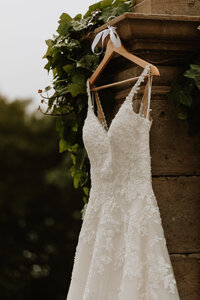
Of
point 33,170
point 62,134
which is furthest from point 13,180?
point 62,134

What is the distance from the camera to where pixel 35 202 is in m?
17.8

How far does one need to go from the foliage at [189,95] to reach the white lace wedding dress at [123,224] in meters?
0.15

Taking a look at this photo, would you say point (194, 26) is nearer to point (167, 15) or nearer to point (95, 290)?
point (167, 15)

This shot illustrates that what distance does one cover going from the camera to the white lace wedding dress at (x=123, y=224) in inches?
96.0

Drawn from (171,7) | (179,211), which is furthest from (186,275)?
(171,7)

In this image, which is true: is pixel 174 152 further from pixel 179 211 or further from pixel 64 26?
pixel 64 26

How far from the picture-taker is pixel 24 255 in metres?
16.8

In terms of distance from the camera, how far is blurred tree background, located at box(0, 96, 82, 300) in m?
16.5

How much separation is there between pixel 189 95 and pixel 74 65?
764 millimetres

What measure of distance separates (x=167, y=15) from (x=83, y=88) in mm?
687

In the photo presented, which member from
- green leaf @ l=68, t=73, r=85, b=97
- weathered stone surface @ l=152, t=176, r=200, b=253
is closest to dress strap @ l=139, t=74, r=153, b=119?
weathered stone surface @ l=152, t=176, r=200, b=253

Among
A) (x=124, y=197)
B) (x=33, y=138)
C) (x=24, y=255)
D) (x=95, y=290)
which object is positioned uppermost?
(x=124, y=197)

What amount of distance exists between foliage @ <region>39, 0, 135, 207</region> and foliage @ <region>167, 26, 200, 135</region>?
55 centimetres

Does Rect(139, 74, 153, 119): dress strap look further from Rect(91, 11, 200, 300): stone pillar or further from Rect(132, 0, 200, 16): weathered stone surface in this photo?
Rect(132, 0, 200, 16): weathered stone surface
